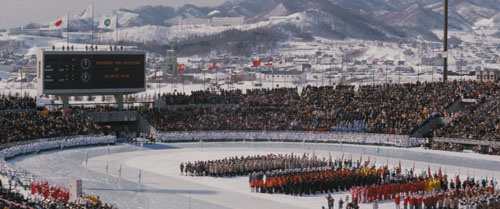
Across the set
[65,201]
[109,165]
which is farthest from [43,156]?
[65,201]

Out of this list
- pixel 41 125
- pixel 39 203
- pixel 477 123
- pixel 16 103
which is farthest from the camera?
pixel 16 103

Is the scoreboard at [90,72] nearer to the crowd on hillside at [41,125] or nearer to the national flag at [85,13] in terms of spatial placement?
the crowd on hillside at [41,125]

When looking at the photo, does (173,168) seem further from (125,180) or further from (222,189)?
(222,189)

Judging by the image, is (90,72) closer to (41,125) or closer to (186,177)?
(41,125)

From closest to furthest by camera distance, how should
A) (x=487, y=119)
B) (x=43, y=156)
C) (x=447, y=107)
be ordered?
(x=43, y=156), (x=487, y=119), (x=447, y=107)

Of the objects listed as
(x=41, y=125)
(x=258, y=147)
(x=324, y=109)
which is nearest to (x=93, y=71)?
(x=41, y=125)

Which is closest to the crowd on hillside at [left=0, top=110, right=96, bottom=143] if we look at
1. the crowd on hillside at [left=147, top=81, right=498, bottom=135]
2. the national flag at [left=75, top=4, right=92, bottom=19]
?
the crowd on hillside at [left=147, top=81, right=498, bottom=135]

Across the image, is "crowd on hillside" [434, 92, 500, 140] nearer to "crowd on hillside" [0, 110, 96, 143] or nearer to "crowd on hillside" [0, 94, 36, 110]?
"crowd on hillside" [0, 110, 96, 143]
